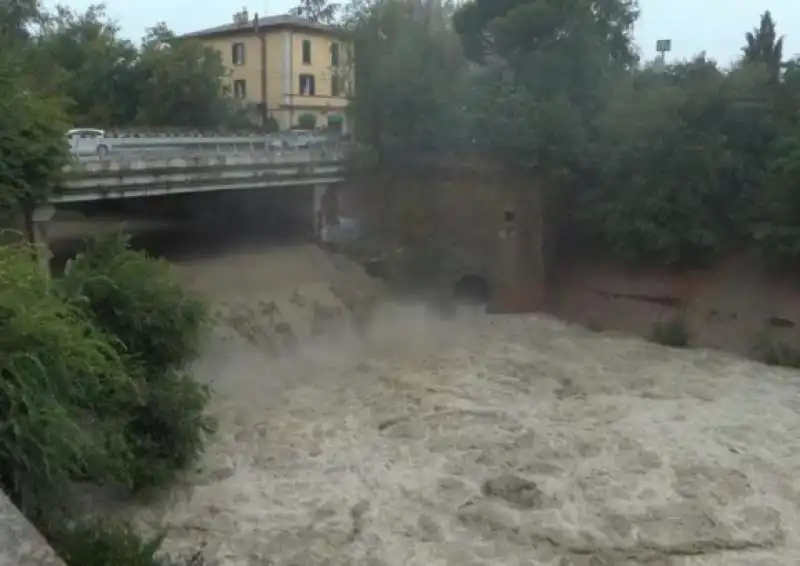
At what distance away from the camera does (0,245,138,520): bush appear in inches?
424

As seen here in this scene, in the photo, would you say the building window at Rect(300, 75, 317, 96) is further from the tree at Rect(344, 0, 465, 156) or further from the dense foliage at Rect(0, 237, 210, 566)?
the dense foliage at Rect(0, 237, 210, 566)

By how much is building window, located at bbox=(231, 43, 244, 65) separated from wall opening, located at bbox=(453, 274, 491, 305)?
2219 cm

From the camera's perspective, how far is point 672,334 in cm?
2598

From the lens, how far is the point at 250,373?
2253 cm

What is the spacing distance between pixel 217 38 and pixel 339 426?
106 ft

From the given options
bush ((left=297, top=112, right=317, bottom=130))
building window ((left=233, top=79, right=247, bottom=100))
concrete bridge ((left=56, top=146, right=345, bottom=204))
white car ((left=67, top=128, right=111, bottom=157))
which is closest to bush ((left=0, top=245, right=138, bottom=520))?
concrete bridge ((left=56, top=146, right=345, bottom=204))

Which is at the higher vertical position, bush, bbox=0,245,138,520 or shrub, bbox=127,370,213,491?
bush, bbox=0,245,138,520

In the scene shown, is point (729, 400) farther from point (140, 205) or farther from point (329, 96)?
point (329, 96)

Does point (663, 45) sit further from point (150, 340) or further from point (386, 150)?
point (150, 340)

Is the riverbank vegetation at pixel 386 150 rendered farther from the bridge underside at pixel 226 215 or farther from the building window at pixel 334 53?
the building window at pixel 334 53

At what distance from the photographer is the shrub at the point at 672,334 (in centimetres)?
2592

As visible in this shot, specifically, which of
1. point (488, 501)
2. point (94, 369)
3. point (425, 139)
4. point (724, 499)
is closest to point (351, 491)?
point (488, 501)

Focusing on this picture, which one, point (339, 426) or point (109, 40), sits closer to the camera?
point (339, 426)

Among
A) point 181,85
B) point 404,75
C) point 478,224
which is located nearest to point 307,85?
point 181,85
